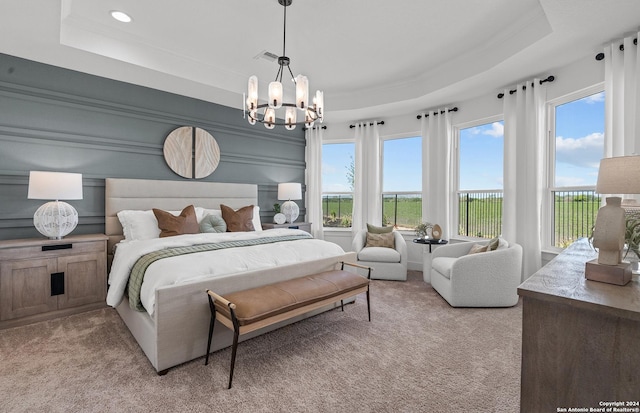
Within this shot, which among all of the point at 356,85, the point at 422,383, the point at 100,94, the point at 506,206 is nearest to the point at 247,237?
the point at 422,383

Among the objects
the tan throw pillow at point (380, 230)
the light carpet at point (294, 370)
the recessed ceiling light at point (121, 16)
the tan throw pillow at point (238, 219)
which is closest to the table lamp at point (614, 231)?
the light carpet at point (294, 370)

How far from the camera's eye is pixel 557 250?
3691mm

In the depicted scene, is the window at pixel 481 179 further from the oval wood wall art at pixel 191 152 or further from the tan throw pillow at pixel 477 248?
the oval wood wall art at pixel 191 152

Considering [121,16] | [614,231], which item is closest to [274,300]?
[614,231]

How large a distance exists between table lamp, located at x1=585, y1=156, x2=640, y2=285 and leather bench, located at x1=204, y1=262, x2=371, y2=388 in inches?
67.1

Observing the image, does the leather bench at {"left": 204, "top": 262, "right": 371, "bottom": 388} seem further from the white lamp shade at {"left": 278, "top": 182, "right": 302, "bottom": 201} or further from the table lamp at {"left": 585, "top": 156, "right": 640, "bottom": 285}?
the white lamp shade at {"left": 278, "top": 182, "right": 302, "bottom": 201}

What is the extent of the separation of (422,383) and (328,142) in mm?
4813

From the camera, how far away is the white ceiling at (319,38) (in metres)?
2.75

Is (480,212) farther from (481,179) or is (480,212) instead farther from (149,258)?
(149,258)

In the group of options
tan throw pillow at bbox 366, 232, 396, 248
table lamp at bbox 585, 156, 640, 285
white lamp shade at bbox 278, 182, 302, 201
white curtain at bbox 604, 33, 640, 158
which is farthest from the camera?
white lamp shade at bbox 278, 182, 302, 201

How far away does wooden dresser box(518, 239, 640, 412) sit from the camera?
1.11 meters

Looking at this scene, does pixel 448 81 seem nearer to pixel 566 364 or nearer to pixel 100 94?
pixel 566 364

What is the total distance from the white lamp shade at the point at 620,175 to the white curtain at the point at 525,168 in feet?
7.95

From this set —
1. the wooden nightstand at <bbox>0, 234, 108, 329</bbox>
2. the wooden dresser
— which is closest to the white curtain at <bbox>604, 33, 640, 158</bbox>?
the wooden dresser
